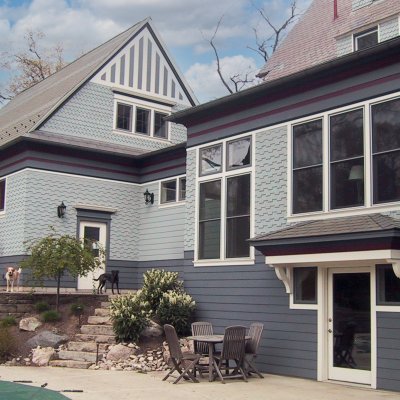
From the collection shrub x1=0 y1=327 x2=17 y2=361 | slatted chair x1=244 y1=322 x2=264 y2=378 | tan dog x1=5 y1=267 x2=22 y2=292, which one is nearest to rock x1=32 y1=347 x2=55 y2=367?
shrub x1=0 y1=327 x2=17 y2=361

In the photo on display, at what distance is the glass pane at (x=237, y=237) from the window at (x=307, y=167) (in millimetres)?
1379

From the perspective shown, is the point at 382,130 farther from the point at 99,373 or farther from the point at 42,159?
the point at 42,159

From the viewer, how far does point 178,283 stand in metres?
13.8

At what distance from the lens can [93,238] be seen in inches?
715

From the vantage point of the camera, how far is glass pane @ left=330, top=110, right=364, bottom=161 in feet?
34.4

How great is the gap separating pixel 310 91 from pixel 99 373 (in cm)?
643

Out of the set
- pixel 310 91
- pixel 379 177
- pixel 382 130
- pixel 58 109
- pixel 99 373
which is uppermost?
pixel 58 109

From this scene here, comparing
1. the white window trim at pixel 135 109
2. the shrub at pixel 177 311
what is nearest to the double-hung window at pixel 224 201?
the shrub at pixel 177 311

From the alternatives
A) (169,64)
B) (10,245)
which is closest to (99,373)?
(10,245)

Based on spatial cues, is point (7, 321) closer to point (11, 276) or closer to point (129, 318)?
point (11, 276)

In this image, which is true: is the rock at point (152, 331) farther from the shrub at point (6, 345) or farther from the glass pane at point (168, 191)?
the glass pane at point (168, 191)

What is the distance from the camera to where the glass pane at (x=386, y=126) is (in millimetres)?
9930

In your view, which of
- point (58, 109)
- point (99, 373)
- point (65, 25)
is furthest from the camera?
point (65, 25)

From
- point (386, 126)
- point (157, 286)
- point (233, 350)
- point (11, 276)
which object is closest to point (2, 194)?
point (11, 276)
